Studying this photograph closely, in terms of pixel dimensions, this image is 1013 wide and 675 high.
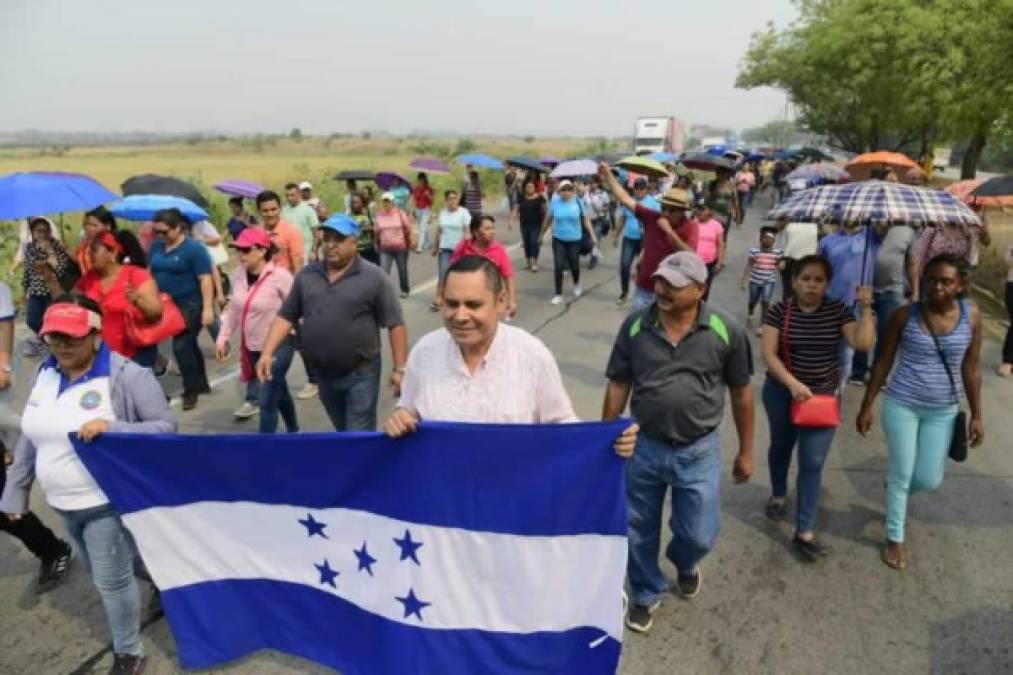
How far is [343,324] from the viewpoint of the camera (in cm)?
406

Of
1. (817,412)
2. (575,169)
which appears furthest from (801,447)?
(575,169)

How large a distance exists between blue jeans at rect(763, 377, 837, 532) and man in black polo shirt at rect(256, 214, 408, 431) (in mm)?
2135

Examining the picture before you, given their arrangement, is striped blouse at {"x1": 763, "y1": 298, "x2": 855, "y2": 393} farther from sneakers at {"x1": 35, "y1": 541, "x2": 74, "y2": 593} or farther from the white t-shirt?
the white t-shirt

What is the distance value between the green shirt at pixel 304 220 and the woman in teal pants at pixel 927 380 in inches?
302

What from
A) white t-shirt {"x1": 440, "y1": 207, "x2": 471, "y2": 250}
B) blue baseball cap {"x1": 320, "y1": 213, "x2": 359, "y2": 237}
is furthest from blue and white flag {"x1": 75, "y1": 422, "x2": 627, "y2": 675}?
white t-shirt {"x1": 440, "y1": 207, "x2": 471, "y2": 250}

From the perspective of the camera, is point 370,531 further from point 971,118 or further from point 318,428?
point 971,118

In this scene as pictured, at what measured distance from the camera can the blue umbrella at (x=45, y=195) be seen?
186 inches

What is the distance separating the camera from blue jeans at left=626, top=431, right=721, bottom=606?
10.2 feet

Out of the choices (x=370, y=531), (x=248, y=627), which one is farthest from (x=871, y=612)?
(x=248, y=627)

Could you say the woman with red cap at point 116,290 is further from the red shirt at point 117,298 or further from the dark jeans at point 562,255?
the dark jeans at point 562,255

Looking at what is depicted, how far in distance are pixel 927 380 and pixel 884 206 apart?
1.18m

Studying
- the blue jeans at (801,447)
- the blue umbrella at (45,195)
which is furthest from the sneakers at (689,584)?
the blue umbrella at (45,195)

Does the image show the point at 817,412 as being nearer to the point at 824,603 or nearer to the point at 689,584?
the point at 824,603

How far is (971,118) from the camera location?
63.0ft
